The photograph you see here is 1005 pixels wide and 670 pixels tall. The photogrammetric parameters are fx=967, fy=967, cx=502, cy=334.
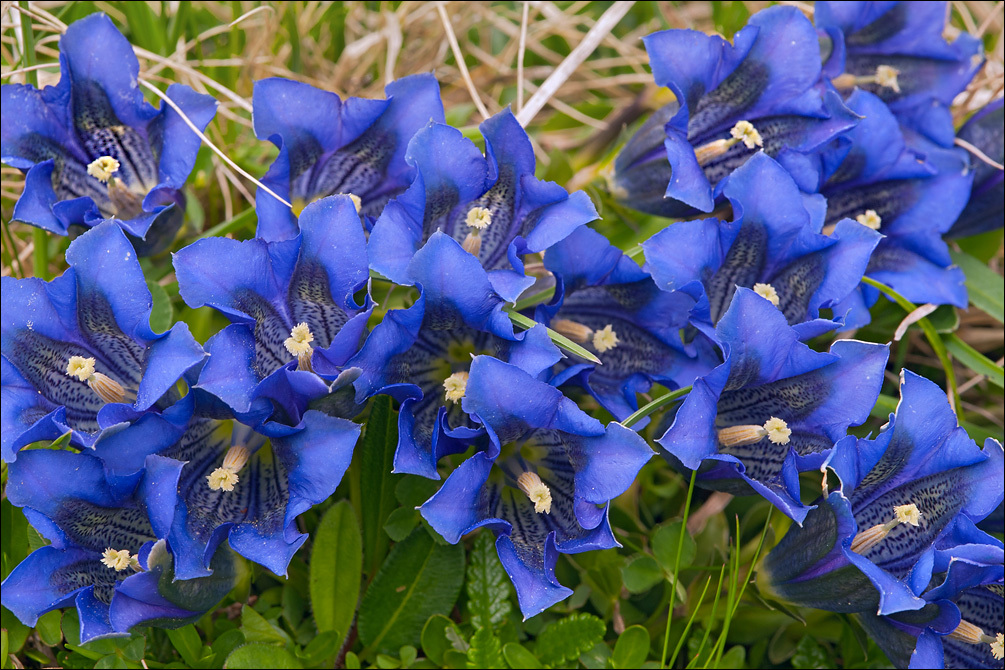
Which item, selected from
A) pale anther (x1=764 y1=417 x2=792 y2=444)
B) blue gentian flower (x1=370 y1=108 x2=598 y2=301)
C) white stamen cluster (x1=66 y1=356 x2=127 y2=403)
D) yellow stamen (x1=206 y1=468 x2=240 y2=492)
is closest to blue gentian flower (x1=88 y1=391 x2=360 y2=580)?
yellow stamen (x1=206 y1=468 x2=240 y2=492)

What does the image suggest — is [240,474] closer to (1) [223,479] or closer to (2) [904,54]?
(1) [223,479]

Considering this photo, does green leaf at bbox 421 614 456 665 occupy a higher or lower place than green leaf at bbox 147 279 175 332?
lower

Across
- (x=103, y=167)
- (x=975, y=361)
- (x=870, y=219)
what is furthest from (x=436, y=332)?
(x=975, y=361)

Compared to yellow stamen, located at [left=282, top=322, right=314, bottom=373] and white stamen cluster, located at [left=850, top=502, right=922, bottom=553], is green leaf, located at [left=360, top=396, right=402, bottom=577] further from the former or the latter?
white stamen cluster, located at [left=850, top=502, right=922, bottom=553]

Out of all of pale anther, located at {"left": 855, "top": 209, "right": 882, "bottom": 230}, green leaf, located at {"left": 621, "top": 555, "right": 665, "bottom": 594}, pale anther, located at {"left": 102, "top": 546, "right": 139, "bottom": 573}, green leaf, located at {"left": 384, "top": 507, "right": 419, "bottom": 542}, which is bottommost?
green leaf, located at {"left": 621, "top": 555, "right": 665, "bottom": 594}

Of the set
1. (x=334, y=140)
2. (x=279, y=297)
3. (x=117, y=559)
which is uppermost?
(x=334, y=140)

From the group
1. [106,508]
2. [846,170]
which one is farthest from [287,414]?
[846,170]

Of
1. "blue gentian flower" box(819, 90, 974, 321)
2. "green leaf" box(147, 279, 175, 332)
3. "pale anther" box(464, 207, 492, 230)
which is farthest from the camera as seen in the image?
"blue gentian flower" box(819, 90, 974, 321)
